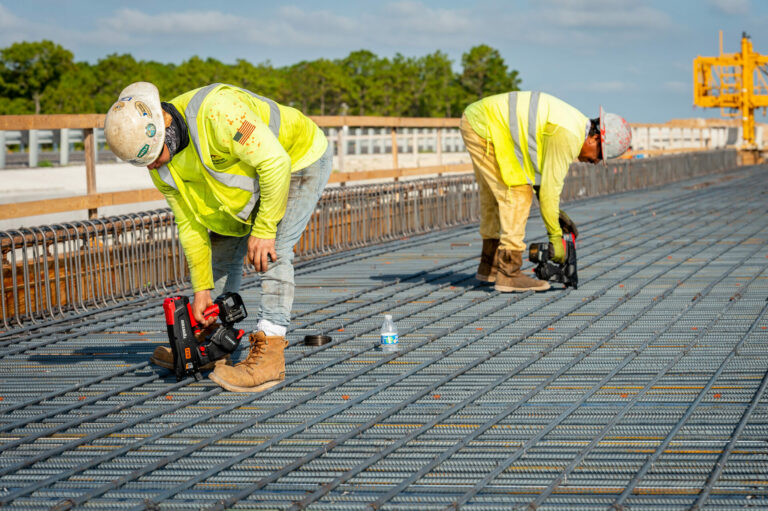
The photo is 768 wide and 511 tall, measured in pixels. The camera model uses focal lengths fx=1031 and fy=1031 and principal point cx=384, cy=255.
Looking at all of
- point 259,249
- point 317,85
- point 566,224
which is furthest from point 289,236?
point 317,85

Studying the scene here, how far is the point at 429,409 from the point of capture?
13.6 ft

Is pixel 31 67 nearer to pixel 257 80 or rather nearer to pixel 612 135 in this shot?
pixel 257 80

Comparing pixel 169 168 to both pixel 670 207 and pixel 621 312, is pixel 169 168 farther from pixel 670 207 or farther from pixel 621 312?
pixel 670 207

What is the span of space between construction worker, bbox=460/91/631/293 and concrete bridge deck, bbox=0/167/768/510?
364 millimetres

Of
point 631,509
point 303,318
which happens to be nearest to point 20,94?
point 303,318

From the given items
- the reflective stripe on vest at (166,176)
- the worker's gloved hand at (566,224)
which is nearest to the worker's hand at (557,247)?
the worker's gloved hand at (566,224)

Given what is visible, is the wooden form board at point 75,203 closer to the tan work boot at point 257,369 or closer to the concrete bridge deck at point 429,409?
the concrete bridge deck at point 429,409

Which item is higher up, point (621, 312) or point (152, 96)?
point (152, 96)

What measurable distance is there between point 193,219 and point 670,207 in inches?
423

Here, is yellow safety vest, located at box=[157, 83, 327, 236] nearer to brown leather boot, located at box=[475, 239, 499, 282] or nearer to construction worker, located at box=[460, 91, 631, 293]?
construction worker, located at box=[460, 91, 631, 293]

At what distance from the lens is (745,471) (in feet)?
10.8

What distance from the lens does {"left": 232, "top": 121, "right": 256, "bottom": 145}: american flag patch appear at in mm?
3975

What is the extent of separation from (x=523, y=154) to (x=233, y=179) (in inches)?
119

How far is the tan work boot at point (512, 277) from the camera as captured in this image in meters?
6.94
